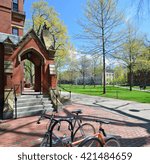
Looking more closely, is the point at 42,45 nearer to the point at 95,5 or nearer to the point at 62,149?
the point at 62,149

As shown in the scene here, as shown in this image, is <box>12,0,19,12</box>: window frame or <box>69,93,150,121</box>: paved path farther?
<box>12,0,19,12</box>: window frame

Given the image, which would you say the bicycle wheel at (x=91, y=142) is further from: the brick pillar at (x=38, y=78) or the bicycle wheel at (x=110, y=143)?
the brick pillar at (x=38, y=78)

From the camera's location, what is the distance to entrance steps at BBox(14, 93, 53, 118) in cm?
1098

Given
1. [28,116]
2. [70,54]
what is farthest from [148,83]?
[28,116]

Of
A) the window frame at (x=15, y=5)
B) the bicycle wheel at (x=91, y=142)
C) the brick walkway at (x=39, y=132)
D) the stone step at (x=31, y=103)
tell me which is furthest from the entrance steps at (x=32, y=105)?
the window frame at (x=15, y=5)

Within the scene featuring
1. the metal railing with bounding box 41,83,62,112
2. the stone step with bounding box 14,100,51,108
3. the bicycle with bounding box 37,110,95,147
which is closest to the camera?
the bicycle with bounding box 37,110,95,147

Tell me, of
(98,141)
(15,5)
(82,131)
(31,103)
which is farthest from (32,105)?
(15,5)

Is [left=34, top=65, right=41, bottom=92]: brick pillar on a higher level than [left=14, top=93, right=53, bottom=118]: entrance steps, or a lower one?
higher

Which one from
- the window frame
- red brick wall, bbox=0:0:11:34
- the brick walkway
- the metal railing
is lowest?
the brick walkway

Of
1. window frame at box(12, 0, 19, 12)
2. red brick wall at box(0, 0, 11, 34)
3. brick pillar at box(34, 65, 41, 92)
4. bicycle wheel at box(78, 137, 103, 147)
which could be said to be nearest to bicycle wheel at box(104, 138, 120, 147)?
bicycle wheel at box(78, 137, 103, 147)

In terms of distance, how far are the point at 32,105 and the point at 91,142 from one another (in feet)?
26.1

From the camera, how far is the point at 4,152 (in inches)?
167

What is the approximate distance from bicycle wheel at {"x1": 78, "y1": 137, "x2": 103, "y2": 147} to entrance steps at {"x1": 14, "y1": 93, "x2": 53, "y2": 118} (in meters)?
7.03

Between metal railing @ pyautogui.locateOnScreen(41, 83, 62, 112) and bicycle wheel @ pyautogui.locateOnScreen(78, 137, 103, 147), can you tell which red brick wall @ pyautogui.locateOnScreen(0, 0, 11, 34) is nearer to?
metal railing @ pyautogui.locateOnScreen(41, 83, 62, 112)
